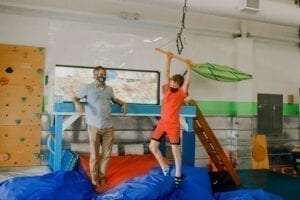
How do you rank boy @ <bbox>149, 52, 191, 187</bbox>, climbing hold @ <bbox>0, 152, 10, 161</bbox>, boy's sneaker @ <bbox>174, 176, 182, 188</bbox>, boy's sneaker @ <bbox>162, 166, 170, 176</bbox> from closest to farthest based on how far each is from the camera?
boy's sneaker @ <bbox>174, 176, 182, 188</bbox> < boy @ <bbox>149, 52, 191, 187</bbox> < boy's sneaker @ <bbox>162, 166, 170, 176</bbox> < climbing hold @ <bbox>0, 152, 10, 161</bbox>

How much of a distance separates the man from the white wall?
1899 millimetres

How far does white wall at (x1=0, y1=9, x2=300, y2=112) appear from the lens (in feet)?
20.1

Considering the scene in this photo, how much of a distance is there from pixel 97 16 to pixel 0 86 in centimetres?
227

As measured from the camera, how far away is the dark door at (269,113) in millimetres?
7867

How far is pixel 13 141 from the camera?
5.90 meters

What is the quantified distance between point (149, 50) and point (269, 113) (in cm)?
345

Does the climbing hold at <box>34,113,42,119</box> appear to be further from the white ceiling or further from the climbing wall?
the white ceiling

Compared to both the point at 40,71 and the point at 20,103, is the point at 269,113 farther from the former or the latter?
the point at 20,103

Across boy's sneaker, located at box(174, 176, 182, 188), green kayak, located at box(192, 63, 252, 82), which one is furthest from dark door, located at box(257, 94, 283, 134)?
boy's sneaker, located at box(174, 176, 182, 188)

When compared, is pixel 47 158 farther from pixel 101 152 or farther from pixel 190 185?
pixel 190 185

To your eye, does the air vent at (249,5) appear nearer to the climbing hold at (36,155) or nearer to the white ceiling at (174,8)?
the white ceiling at (174,8)

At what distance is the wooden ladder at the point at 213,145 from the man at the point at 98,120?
203cm

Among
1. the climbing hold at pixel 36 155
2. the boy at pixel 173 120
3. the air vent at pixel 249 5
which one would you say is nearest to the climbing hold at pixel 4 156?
the climbing hold at pixel 36 155

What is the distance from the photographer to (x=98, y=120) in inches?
178
